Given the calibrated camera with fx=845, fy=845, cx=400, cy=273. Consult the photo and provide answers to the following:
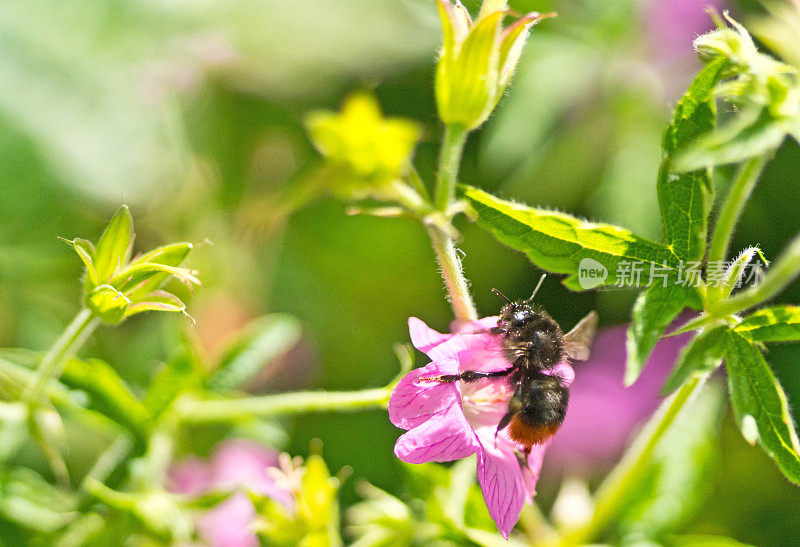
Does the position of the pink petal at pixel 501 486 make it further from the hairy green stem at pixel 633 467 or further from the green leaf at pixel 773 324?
the green leaf at pixel 773 324

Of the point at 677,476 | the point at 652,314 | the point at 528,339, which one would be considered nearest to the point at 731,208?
the point at 652,314

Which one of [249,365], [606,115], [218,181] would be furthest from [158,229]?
[606,115]

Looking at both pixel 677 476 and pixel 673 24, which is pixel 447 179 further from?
pixel 673 24

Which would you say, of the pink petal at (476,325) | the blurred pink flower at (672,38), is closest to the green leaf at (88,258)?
the pink petal at (476,325)

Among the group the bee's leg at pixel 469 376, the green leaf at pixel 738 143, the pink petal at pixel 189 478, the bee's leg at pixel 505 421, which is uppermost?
the green leaf at pixel 738 143

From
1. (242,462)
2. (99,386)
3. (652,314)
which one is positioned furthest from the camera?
(242,462)

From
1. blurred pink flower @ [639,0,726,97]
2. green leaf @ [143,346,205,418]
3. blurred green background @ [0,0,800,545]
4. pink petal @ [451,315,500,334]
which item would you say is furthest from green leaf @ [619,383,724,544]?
blurred pink flower @ [639,0,726,97]

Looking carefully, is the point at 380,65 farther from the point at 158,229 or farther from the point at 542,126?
the point at 158,229
